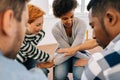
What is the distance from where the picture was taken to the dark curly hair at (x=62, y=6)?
2.28 meters

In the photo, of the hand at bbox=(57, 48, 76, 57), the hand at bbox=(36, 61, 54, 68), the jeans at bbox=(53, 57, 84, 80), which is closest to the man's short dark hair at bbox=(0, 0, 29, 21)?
the hand at bbox=(36, 61, 54, 68)

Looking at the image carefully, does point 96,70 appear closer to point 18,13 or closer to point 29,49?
point 18,13

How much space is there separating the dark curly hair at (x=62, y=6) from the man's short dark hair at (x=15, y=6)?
1.62 m

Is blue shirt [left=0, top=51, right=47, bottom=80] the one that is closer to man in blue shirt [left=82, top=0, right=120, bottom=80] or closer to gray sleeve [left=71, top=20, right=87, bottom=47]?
man in blue shirt [left=82, top=0, right=120, bottom=80]

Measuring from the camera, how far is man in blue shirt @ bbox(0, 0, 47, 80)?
59 centimetres

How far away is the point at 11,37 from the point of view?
64cm

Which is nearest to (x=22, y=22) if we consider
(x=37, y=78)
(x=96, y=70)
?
(x=37, y=78)

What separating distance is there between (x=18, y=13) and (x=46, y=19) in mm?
3948

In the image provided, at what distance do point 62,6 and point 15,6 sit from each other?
66.0 inches

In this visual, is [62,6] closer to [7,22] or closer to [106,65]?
[106,65]

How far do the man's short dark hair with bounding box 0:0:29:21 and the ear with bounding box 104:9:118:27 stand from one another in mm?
410

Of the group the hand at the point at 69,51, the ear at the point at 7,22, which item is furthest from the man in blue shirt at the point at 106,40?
the hand at the point at 69,51

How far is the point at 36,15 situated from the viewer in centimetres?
186

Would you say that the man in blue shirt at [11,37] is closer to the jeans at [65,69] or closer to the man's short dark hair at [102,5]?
the man's short dark hair at [102,5]
